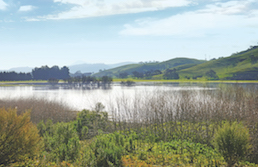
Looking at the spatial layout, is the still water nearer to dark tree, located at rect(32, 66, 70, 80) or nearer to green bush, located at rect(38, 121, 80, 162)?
green bush, located at rect(38, 121, 80, 162)

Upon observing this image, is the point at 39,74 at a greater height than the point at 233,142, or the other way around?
the point at 39,74

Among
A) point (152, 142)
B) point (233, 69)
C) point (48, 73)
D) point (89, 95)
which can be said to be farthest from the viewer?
point (48, 73)

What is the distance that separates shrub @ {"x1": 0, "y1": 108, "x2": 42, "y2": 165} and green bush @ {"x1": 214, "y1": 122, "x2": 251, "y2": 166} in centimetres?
688

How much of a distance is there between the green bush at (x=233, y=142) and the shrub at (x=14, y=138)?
6.88 metres

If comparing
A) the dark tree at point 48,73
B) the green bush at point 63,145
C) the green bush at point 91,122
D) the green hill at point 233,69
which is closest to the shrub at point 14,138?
the green bush at point 63,145

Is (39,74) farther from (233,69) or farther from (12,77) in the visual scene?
(233,69)

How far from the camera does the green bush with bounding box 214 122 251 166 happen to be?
845 cm

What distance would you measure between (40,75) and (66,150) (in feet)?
597

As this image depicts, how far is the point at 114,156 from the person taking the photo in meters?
8.68

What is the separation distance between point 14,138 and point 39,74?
18252cm

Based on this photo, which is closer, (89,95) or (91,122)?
(91,122)

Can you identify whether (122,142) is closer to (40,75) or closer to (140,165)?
(140,165)

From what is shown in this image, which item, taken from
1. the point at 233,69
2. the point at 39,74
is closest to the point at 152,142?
the point at 233,69

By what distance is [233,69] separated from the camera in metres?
165
